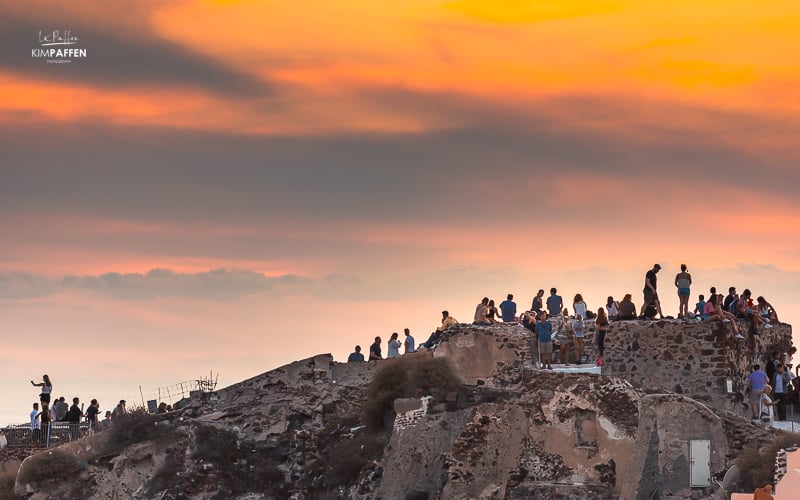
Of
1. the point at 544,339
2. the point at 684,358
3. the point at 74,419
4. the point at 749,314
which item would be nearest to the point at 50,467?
the point at 74,419

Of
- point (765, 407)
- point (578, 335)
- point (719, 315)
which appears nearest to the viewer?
point (765, 407)

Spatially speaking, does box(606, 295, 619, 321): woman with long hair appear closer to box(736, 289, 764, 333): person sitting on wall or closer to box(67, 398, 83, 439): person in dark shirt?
box(736, 289, 764, 333): person sitting on wall

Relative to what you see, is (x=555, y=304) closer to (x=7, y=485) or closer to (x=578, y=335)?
(x=578, y=335)

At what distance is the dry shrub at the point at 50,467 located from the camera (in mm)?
50125

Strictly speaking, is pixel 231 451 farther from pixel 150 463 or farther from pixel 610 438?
pixel 610 438

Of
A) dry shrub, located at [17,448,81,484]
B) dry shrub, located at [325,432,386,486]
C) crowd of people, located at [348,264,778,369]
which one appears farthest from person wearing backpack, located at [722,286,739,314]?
dry shrub, located at [17,448,81,484]

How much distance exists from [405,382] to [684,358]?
6.09m

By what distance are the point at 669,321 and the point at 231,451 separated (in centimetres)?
1040

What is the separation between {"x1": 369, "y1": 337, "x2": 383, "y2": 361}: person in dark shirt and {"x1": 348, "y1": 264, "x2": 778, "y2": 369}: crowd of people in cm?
149

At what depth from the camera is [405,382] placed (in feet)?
157

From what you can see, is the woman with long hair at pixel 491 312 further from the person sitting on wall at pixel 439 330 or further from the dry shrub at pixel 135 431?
the dry shrub at pixel 135 431

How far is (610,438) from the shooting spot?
43.3 meters

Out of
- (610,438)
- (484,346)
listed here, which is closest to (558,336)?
(484,346)

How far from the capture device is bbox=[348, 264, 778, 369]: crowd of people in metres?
47.0
